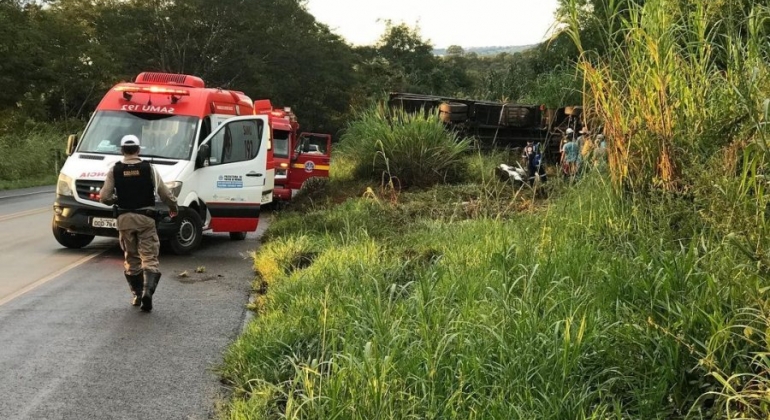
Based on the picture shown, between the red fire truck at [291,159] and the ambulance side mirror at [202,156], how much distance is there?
267 inches

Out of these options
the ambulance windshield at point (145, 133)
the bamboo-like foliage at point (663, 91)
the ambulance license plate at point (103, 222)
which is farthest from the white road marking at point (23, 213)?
the bamboo-like foliage at point (663, 91)

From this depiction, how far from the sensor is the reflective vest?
7.38m

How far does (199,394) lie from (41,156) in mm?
29281

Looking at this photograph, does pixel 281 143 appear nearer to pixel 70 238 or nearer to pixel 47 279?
pixel 70 238

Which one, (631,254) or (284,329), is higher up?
(631,254)

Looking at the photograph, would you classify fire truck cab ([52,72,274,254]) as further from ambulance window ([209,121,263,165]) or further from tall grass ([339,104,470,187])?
tall grass ([339,104,470,187])

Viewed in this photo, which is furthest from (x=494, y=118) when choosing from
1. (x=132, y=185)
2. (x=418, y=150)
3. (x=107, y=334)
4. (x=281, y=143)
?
(x=107, y=334)

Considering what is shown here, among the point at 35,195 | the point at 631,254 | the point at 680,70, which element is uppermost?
the point at 680,70

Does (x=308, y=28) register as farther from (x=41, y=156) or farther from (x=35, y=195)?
(x=35, y=195)

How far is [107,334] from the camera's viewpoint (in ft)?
20.4

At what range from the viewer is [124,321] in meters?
6.71

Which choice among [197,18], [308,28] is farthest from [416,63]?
[197,18]

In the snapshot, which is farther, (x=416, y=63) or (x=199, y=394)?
(x=416, y=63)

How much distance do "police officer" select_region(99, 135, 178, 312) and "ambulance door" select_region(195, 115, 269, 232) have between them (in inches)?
131
